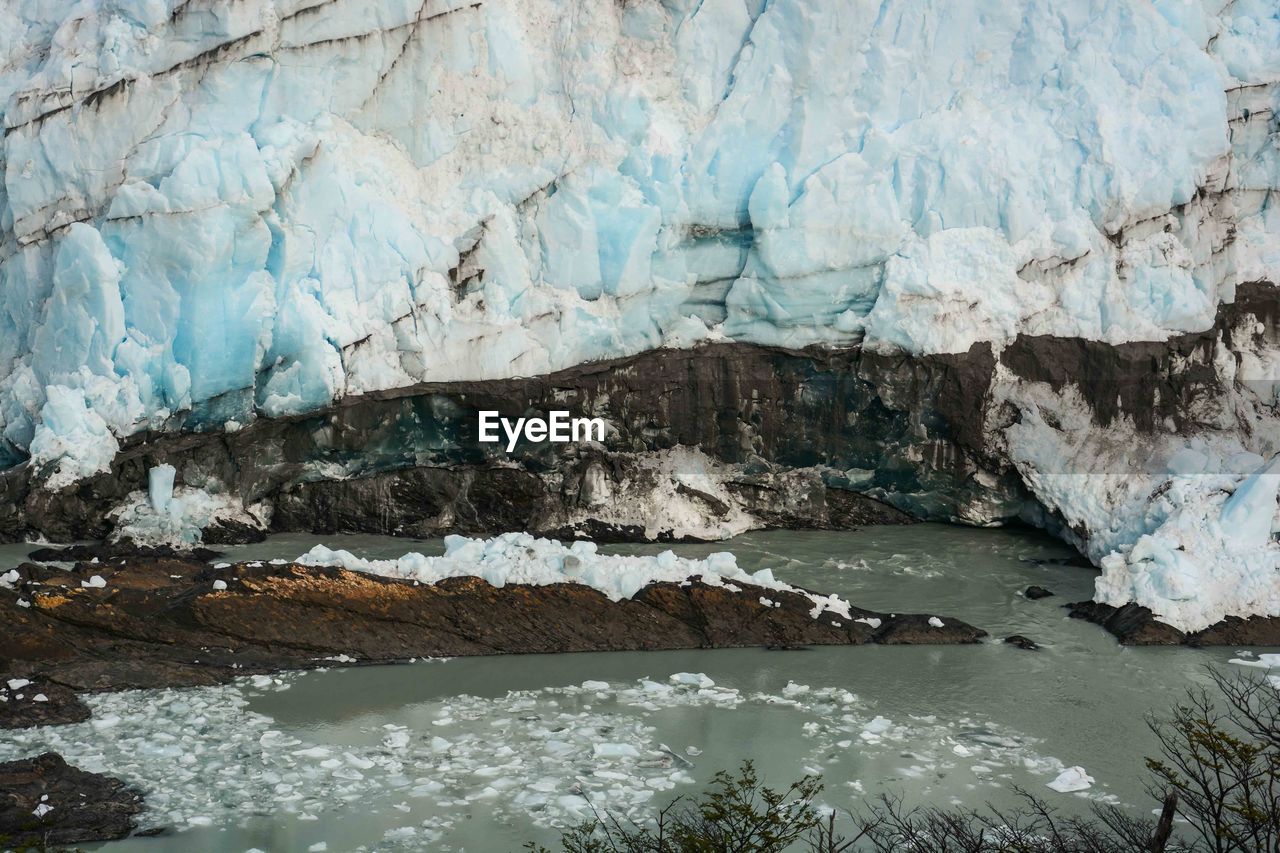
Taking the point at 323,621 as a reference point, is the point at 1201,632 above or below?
below

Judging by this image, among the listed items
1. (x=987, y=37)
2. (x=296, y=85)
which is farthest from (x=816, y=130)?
(x=296, y=85)

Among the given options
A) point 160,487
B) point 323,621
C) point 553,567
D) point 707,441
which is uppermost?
point 707,441

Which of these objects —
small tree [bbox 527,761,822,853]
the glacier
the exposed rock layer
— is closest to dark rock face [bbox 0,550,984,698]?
the exposed rock layer

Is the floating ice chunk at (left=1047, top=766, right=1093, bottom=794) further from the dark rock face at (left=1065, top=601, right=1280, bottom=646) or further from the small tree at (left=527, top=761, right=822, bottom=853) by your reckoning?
the dark rock face at (left=1065, top=601, right=1280, bottom=646)

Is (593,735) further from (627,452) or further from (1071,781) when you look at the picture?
(627,452)

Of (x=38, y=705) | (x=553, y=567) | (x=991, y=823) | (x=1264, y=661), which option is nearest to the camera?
(x=991, y=823)

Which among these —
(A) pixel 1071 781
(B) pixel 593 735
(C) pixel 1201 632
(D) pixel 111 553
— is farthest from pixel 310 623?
(C) pixel 1201 632
